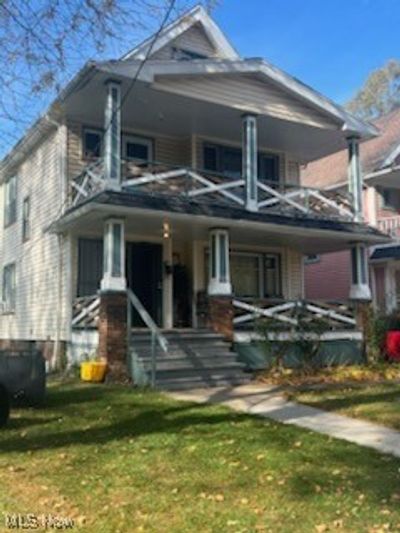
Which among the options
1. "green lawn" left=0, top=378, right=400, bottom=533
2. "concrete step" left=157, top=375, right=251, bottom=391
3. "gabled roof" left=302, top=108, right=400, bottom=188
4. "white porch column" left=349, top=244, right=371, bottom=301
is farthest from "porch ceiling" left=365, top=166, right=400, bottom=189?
"green lawn" left=0, top=378, right=400, bottom=533

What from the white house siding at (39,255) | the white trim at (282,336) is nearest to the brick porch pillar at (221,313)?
the white trim at (282,336)

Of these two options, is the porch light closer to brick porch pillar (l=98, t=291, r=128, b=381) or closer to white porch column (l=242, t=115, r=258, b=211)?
white porch column (l=242, t=115, r=258, b=211)

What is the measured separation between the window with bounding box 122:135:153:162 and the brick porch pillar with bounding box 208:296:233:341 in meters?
4.53

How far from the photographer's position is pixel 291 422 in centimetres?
892

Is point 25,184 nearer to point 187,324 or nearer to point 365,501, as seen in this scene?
point 187,324

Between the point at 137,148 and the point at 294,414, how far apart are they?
9.70 metres

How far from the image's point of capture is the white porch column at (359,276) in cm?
1697

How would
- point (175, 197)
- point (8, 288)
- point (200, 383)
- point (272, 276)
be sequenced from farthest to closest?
point (8, 288)
point (272, 276)
point (175, 197)
point (200, 383)

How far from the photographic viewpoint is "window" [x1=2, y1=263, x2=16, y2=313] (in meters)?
20.4

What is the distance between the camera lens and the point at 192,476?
20.2 feet

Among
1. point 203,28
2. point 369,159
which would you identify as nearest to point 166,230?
point 203,28

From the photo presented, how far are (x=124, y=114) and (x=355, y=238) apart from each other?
6980mm

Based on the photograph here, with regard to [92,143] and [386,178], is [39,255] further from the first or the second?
[386,178]

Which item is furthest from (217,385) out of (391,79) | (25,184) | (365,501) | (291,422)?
(391,79)
